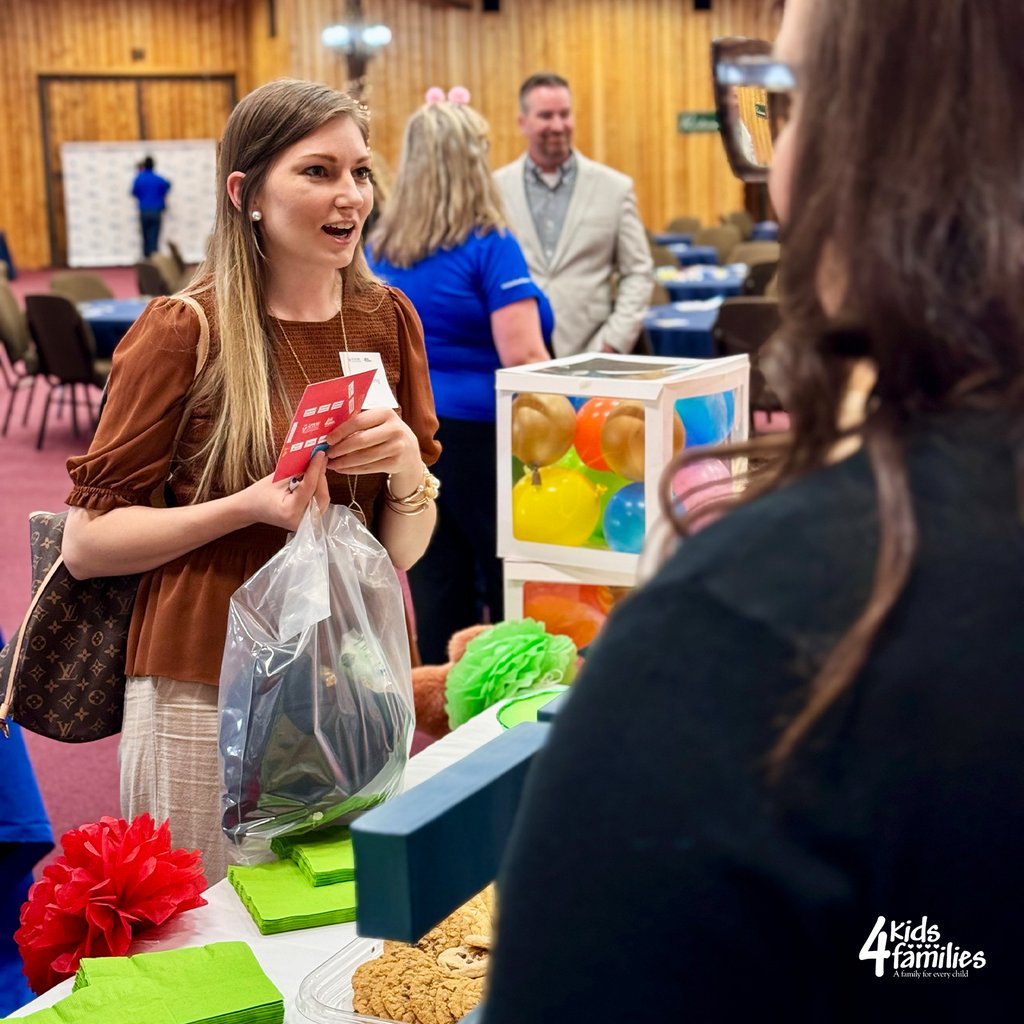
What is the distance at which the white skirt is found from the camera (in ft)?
6.03

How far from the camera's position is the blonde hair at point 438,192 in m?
3.38

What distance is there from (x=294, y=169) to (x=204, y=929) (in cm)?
100

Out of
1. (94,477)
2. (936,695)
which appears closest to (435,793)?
(936,695)

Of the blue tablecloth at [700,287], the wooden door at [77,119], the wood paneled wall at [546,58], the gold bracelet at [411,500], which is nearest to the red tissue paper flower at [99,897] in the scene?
the gold bracelet at [411,500]

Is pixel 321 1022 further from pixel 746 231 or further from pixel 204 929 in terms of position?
pixel 746 231

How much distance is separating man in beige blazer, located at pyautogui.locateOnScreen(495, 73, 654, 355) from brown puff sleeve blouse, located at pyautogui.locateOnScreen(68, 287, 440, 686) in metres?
2.66

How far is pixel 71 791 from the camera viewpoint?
12.3ft

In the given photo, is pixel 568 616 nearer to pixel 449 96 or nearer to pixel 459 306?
pixel 459 306

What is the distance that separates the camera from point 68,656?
6.15 ft

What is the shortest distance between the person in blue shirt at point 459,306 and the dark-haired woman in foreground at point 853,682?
9.36 feet

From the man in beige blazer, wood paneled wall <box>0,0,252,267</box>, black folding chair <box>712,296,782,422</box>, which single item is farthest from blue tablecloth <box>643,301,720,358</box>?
wood paneled wall <box>0,0,252,267</box>

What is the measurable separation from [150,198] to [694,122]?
7.28 m

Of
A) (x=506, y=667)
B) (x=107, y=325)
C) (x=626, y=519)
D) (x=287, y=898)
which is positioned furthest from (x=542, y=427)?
(x=107, y=325)

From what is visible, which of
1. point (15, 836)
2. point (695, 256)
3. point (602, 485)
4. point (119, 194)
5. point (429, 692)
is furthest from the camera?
point (119, 194)
